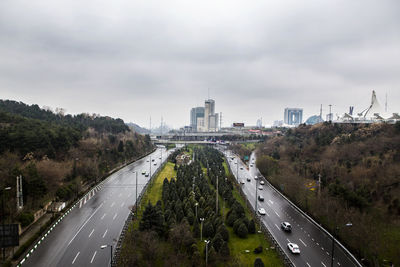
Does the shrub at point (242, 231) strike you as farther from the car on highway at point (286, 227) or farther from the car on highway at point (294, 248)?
the car on highway at point (286, 227)

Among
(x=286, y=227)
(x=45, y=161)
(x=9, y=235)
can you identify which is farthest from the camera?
(x=45, y=161)

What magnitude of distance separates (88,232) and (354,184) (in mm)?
30558

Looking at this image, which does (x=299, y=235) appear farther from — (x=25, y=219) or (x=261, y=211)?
(x=25, y=219)

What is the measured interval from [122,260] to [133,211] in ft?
37.1

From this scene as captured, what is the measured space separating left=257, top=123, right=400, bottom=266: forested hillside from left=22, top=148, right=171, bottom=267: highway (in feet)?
65.3

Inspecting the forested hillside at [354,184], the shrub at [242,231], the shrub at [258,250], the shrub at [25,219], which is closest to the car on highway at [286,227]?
the forested hillside at [354,184]

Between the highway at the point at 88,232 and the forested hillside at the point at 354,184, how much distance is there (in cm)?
1991

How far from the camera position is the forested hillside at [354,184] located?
69.3 ft

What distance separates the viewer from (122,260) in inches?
→ 722

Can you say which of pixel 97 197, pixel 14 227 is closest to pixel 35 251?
pixel 14 227

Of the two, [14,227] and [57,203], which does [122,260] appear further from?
[57,203]

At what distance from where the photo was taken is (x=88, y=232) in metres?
24.5

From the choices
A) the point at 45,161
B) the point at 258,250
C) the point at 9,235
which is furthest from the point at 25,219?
the point at 258,250

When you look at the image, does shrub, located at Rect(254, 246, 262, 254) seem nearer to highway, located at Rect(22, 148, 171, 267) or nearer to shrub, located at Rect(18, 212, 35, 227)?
highway, located at Rect(22, 148, 171, 267)
